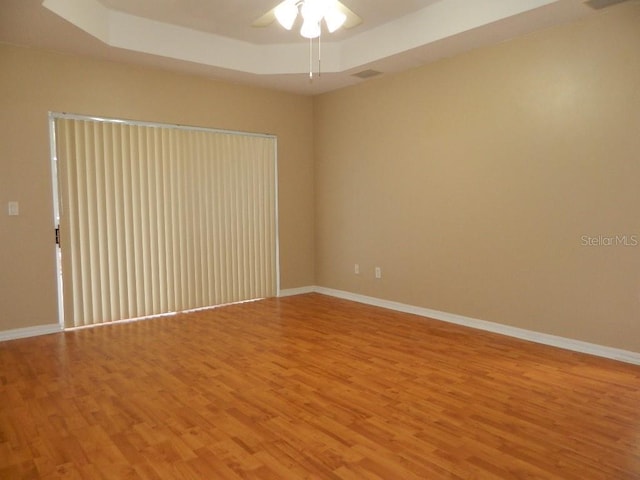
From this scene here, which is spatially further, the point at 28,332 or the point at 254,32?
the point at 254,32

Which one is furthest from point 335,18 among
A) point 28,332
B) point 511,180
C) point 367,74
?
point 28,332

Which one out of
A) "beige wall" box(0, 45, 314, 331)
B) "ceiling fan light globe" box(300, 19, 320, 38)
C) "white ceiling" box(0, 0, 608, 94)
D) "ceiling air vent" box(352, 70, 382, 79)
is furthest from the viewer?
"ceiling air vent" box(352, 70, 382, 79)

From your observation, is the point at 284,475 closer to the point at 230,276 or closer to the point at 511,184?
the point at 511,184

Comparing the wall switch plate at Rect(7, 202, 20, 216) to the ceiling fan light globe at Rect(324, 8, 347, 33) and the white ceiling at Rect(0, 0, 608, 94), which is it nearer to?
the white ceiling at Rect(0, 0, 608, 94)

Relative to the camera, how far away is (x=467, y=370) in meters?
3.42

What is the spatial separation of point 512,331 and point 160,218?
3.78 metres

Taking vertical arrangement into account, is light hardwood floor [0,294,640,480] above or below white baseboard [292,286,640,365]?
below

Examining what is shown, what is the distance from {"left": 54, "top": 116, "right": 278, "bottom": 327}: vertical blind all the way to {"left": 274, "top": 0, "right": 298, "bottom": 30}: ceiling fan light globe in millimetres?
2528

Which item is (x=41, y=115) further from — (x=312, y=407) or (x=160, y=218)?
(x=312, y=407)

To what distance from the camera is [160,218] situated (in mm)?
5125

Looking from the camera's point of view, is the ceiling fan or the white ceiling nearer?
the ceiling fan

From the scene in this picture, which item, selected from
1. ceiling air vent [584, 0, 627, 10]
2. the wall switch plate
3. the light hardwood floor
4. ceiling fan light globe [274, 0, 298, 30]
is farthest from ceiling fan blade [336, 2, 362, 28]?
the wall switch plate

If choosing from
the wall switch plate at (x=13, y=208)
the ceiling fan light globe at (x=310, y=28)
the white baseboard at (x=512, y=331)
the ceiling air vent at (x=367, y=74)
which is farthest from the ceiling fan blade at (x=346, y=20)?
the white baseboard at (x=512, y=331)

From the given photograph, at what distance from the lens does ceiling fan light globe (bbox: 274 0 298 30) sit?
2951mm
